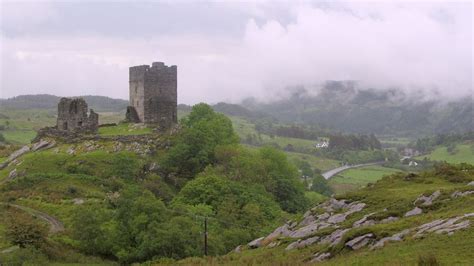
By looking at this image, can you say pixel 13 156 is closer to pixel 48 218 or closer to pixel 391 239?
pixel 48 218

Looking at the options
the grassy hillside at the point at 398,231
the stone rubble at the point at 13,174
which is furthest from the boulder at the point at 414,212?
the stone rubble at the point at 13,174

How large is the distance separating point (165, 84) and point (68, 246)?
40.1m

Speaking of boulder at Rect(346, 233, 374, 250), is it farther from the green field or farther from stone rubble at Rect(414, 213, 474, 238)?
the green field

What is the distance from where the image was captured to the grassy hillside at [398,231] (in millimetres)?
29750

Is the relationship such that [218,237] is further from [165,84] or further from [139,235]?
[165,84]

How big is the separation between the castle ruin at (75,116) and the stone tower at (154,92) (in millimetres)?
7073

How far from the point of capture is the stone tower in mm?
88125

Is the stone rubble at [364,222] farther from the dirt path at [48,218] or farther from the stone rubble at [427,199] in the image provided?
the dirt path at [48,218]

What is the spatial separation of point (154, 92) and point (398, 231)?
5826cm

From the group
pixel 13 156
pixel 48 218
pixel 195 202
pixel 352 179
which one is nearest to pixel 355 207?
pixel 195 202

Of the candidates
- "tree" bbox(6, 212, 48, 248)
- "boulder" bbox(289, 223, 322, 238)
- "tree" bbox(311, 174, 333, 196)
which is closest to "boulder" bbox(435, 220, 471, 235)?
"boulder" bbox(289, 223, 322, 238)

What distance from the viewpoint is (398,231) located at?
35.3m

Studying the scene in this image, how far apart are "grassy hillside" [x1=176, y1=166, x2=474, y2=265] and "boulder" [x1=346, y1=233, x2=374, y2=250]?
153 mm

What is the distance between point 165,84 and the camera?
3516 inches
